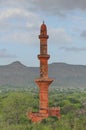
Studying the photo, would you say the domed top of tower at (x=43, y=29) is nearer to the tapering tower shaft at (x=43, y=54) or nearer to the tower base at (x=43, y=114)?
the tapering tower shaft at (x=43, y=54)

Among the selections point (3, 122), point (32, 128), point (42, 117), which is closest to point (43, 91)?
point (42, 117)

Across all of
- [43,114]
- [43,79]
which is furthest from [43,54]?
[43,114]

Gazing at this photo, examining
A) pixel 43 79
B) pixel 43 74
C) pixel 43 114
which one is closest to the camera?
pixel 43 79

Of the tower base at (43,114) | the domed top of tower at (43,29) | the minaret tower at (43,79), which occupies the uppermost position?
the domed top of tower at (43,29)

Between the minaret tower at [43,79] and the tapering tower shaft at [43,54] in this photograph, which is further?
the tapering tower shaft at [43,54]

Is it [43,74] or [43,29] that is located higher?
[43,29]

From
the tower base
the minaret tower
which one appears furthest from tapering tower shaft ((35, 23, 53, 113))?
the tower base

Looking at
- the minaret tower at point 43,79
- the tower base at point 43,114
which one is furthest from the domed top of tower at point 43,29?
the tower base at point 43,114

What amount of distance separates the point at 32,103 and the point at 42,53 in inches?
1239

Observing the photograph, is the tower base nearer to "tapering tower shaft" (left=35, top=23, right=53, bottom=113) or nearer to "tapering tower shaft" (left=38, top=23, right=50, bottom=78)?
"tapering tower shaft" (left=35, top=23, right=53, bottom=113)

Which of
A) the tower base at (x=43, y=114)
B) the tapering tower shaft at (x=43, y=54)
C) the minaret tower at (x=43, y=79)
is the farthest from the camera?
the tower base at (x=43, y=114)

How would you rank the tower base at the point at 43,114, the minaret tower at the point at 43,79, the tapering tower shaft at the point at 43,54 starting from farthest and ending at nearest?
1. the tower base at the point at 43,114
2. the tapering tower shaft at the point at 43,54
3. the minaret tower at the point at 43,79

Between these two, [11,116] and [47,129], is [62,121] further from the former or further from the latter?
[11,116]

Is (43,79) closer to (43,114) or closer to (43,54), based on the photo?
(43,54)
